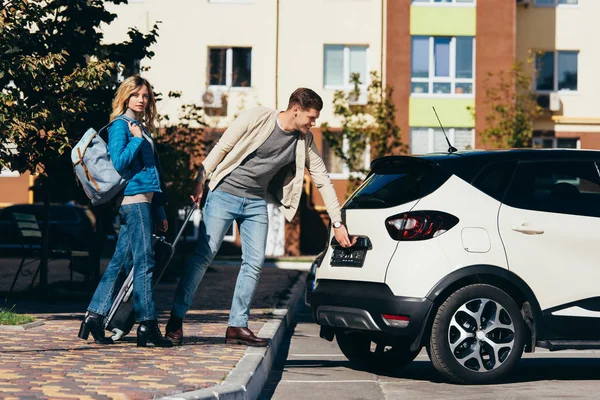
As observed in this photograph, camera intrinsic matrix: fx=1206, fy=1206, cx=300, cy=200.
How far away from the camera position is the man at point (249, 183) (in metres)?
9.30

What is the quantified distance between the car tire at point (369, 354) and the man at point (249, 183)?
0.80m

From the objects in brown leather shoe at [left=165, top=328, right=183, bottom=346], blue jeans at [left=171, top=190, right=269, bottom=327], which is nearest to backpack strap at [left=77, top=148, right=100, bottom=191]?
blue jeans at [left=171, top=190, right=269, bottom=327]

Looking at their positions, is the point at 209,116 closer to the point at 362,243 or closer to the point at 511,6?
the point at 511,6

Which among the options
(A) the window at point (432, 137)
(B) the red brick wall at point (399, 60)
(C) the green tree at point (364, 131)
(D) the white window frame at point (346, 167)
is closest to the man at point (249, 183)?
(C) the green tree at point (364, 131)

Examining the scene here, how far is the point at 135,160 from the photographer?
8992 mm

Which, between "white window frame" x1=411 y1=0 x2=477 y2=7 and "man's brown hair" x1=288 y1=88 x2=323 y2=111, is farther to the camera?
"white window frame" x1=411 y1=0 x2=477 y2=7

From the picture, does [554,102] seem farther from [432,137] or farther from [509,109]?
[432,137]

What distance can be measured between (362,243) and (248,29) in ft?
106

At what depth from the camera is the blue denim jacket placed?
29.1ft

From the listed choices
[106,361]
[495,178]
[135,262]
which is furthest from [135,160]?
[495,178]

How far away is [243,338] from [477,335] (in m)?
1.93

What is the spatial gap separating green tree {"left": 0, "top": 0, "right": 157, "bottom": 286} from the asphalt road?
11.2 feet

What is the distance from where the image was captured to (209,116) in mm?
39062

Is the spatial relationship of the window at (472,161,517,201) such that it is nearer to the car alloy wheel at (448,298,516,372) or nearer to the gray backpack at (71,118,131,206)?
the car alloy wheel at (448,298,516,372)
